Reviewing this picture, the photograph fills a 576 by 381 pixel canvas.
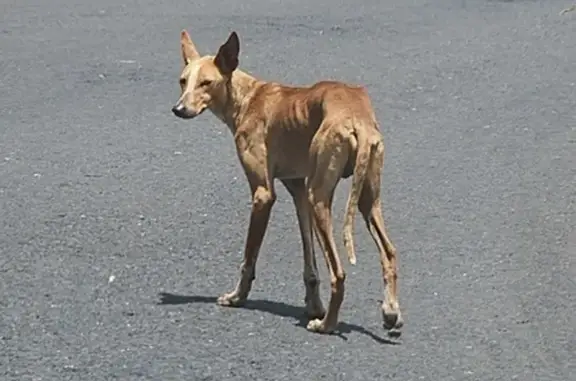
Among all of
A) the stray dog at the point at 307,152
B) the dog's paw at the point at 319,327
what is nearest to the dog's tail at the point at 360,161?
the stray dog at the point at 307,152

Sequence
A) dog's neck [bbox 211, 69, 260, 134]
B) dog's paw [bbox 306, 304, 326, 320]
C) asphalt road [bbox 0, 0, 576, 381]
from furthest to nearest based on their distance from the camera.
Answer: dog's neck [bbox 211, 69, 260, 134] < dog's paw [bbox 306, 304, 326, 320] < asphalt road [bbox 0, 0, 576, 381]

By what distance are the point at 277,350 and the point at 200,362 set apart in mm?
440

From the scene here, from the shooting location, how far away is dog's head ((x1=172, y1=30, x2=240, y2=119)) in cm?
744

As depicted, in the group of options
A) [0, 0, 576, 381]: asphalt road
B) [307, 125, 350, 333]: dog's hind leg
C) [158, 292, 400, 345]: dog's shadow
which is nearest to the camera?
[0, 0, 576, 381]: asphalt road

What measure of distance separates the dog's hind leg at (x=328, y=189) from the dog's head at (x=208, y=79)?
81 cm

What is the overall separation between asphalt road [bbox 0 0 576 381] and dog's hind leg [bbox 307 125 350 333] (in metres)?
0.19

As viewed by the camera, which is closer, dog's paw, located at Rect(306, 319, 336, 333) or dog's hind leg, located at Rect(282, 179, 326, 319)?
dog's paw, located at Rect(306, 319, 336, 333)

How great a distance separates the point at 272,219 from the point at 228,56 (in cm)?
200

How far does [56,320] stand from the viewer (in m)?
6.98

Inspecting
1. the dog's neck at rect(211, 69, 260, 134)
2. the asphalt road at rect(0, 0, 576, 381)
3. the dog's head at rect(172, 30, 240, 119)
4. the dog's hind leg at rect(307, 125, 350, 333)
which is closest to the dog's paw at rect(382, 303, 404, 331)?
the asphalt road at rect(0, 0, 576, 381)

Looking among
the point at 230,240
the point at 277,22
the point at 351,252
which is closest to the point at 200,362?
the point at 351,252

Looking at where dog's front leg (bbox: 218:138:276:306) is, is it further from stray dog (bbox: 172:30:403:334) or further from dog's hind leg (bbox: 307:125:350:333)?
dog's hind leg (bbox: 307:125:350:333)

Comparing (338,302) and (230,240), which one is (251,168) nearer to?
(338,302)

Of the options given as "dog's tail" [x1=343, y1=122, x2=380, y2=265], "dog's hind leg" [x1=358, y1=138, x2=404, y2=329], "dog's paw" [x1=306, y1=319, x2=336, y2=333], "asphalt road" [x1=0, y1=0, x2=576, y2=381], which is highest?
"dog's tail" [x1=343, y1=122, x2=380, y2=265]
